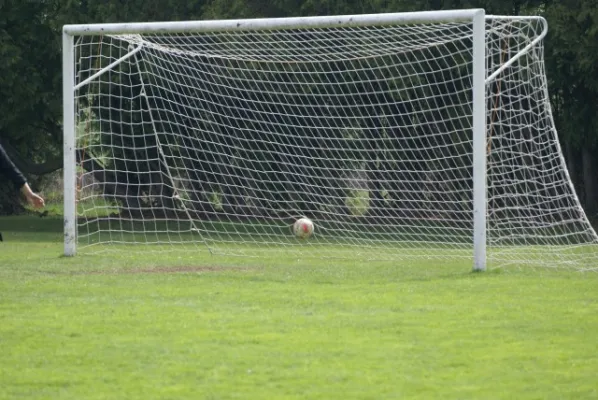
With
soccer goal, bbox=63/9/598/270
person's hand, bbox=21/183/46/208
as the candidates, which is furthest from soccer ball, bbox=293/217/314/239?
person's hand, bbox=21/183/46/208

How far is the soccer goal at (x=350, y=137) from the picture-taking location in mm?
15039

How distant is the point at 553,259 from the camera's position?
1490 cm

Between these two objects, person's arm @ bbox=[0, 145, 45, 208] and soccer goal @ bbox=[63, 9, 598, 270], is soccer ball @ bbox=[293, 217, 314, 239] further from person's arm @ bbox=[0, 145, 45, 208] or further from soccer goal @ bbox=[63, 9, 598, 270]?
person's arm @ bbox=[0, 145, 45, 208]

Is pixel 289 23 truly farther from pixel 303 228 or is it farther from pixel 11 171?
pixel 11 171

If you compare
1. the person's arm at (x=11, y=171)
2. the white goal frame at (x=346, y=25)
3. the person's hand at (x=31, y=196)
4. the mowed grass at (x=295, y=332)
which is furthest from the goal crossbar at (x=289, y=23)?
the person's arm at (x=11, y=171)

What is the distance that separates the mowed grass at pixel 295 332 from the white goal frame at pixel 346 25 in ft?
2.93

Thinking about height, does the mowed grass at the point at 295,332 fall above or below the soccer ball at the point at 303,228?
above

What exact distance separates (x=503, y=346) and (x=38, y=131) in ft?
74.0

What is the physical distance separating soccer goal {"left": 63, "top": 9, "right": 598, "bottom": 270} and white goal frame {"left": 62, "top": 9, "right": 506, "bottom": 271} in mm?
19

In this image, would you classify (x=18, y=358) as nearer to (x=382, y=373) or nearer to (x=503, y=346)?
(x=382, y=373)

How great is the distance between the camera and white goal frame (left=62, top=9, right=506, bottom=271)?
13.0m

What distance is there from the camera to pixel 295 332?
343 inches

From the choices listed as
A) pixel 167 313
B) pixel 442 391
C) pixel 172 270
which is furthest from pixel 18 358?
pixel 172 270

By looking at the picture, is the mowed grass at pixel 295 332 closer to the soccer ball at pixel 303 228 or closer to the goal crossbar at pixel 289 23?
the goal crossbar at pixel 289 23
